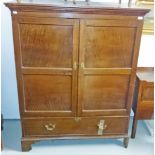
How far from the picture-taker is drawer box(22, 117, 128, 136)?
6.63 feet

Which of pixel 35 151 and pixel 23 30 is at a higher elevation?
pixel 23 30

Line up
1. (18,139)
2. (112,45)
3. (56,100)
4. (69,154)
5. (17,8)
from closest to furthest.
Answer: (17,8)
(112,45)
(56,100)
(69,154)
(18,139)

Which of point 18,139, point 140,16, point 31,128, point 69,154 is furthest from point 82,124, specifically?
point 140,16

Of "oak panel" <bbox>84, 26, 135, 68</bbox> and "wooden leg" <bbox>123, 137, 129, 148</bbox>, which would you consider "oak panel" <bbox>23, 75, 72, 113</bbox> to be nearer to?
"oak panel" <bbox>84, 26, 135, 68</bbox>

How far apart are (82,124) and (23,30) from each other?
975mm

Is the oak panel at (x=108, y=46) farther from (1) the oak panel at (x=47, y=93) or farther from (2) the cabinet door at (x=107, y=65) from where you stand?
(1) the oak panel at (x=47, y=93)

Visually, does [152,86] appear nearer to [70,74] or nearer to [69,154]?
[70,74]

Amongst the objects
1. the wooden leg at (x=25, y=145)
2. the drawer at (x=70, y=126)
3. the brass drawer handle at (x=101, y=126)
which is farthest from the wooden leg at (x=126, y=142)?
the wooden leg at (x=25, y=145)

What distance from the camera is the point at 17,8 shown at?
63.2 inches

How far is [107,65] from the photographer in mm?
1843

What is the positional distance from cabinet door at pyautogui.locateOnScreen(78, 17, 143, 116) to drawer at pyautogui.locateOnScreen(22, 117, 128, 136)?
8 cm

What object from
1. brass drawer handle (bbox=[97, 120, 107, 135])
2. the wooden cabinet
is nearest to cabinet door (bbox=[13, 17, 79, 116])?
the wooden cabinet

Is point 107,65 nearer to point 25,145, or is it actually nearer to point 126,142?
point 126,142

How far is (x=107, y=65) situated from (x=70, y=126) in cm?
66
